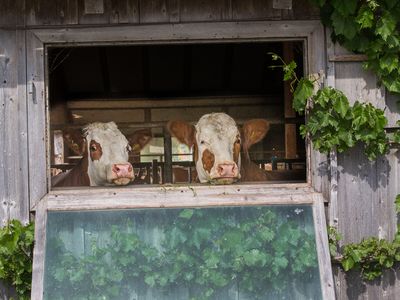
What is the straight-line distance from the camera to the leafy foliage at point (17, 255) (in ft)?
16.2

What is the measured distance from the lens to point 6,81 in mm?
5141

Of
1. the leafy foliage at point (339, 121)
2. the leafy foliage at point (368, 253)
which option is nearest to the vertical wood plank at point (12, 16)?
the leafy foliage at point (339, 121)

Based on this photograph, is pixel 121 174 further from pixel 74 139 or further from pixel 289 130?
pixel 289 130

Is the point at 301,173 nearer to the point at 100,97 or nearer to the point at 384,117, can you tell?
the point at 384,117

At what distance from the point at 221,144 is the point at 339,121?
1.09 m

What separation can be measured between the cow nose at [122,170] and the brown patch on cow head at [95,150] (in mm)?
500

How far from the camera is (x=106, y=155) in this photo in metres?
5.91

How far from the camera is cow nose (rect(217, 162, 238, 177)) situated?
5379 mm

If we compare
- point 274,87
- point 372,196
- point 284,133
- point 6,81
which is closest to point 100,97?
point 274,87

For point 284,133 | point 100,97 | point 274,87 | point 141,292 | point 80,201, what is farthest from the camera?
point 100,97

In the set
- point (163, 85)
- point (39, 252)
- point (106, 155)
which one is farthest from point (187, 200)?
point (163, 85)

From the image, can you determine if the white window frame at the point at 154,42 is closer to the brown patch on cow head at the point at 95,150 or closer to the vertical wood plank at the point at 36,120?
the vertical wood plank at the point at 36,120

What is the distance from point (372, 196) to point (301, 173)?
6.23ft

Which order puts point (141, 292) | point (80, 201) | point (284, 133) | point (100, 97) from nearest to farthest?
1. point (141, 292)
2. point (80, 201)
3. point (284, 133)
4. point (100, 97)
